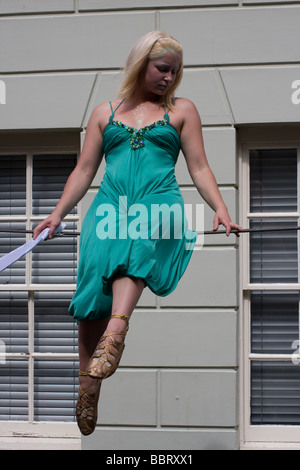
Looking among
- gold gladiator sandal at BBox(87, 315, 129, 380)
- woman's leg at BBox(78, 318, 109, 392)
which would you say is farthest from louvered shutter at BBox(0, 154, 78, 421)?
gold gladiator sandal at BBox(87, 315, 129, 380)

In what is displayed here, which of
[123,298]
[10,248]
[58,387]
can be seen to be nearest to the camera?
[123,298]

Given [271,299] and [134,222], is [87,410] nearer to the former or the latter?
[134,222]

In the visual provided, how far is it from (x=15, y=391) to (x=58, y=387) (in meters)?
0.30

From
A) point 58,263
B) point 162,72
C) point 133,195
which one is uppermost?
point 162,72

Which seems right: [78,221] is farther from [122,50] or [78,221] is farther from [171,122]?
[171,122]

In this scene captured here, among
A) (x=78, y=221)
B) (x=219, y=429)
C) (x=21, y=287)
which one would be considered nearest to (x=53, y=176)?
(x=78, y=221)

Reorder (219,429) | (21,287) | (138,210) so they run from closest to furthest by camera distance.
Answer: (138,210)
(219,429)
(21,287)

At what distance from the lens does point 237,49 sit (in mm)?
5500

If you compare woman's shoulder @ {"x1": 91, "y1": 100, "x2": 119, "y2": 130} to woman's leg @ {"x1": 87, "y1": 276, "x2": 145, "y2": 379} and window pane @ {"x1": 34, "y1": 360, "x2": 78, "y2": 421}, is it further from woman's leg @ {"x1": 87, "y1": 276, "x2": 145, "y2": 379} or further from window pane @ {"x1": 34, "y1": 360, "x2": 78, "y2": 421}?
window pane @ {"x1": 34, "y1": 360, "x2": 78, "y2": 421}

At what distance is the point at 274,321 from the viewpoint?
18.5 ft

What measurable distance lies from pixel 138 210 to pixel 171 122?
1.24ft
